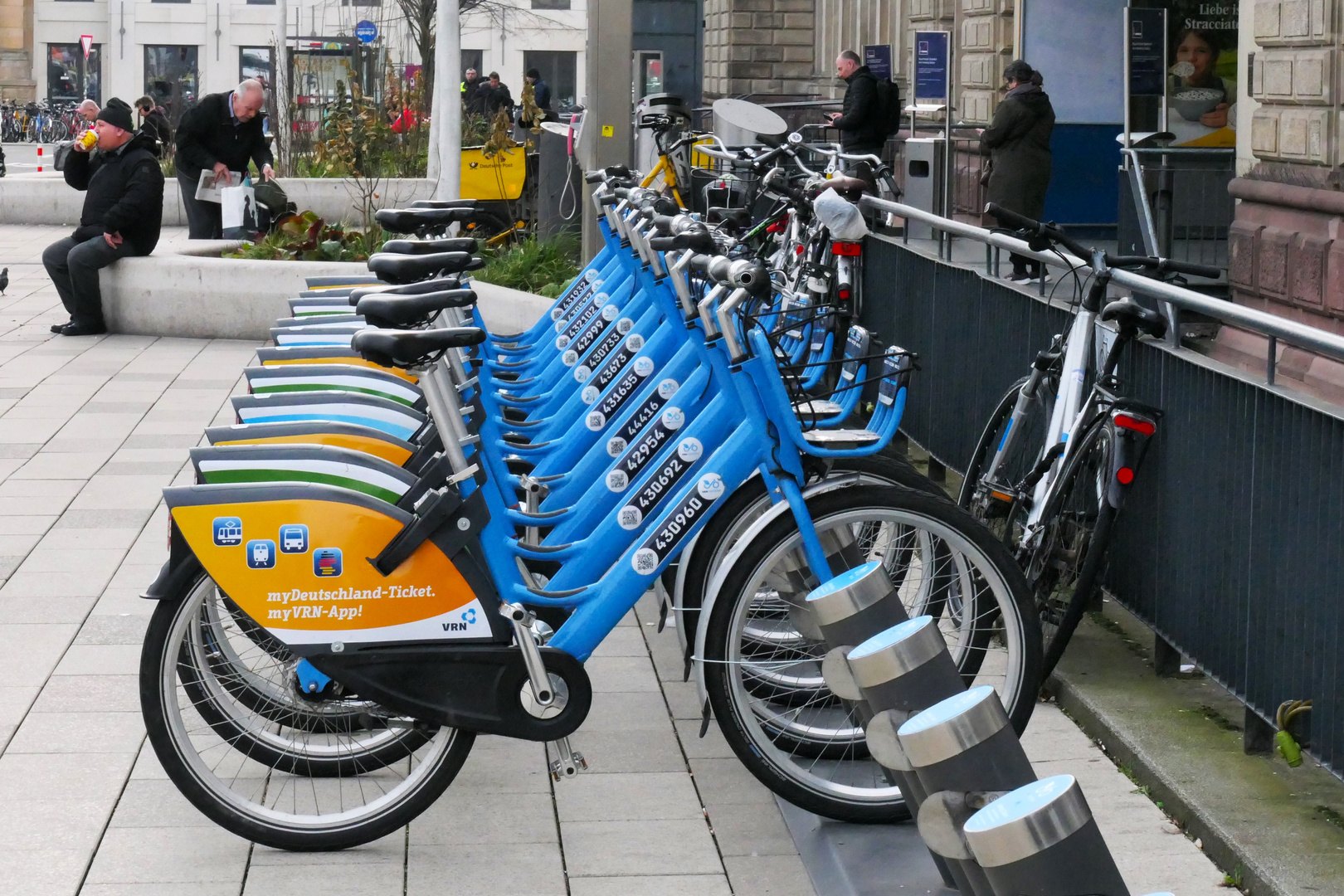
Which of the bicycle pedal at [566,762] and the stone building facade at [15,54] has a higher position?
the stone building facade at [15,54]

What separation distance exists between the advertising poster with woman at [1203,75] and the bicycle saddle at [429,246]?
9.69m

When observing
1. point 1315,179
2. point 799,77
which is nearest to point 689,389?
point 1315,179

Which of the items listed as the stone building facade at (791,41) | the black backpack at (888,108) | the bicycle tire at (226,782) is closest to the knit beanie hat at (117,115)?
the black backpack at (888,108)

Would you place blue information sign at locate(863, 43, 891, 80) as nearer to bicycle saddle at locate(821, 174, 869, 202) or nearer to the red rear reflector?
bicycle saddle at locate(821, 174, 869, 202)

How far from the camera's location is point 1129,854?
391cm

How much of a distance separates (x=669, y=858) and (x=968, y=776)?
6.22 ft

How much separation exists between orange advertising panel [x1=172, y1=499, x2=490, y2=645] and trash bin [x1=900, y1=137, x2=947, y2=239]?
13.2m

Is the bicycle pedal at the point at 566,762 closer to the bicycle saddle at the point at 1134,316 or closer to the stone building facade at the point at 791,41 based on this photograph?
the bicycle saddle at the point at 1134,316

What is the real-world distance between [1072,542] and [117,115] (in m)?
9.19

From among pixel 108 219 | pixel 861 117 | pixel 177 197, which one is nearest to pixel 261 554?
pixel 108 219

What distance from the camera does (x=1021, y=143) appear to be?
45.9ft

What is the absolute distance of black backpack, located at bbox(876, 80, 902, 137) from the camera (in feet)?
60.3

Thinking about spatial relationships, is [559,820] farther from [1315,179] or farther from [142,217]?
[142,217]

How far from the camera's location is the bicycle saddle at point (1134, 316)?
16.1 feet
